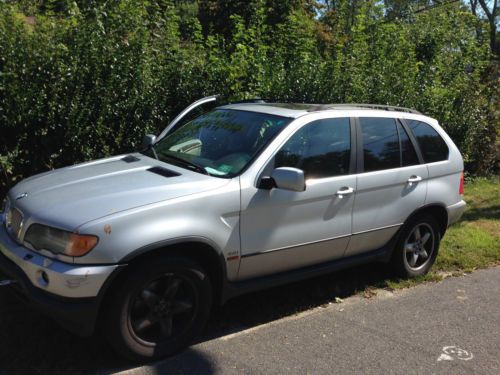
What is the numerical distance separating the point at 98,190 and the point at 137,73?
10.4ft

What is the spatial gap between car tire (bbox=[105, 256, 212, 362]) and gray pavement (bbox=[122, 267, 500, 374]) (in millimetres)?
135

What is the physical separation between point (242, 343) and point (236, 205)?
1.05 m

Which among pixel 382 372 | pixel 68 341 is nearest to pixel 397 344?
pixel 382 372


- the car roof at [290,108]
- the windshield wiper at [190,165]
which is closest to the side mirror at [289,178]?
the windshield wiper at [190,165]

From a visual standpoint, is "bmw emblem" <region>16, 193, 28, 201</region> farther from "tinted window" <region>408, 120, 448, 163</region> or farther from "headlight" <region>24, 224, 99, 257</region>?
"tinted window" <region>408, 120, 448, 163</region>

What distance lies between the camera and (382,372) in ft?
11.8

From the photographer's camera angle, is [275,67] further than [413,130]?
Yes

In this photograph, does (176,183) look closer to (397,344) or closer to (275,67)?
(397,344)

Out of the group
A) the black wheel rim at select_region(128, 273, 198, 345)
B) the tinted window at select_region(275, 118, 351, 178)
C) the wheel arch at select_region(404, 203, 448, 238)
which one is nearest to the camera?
the black wheel rim at select_region(128, 273, 198, 345)

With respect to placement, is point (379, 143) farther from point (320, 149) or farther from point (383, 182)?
point (320, 149)

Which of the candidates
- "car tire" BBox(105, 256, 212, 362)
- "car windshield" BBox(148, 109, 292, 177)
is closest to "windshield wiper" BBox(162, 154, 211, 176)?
"car windshield" BBox(148, 109, 292, 177)

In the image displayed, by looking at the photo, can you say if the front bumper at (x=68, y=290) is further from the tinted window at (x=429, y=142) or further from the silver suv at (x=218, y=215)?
the tinted window at (x=429, y=142)

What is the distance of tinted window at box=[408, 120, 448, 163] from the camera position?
520 centimetres

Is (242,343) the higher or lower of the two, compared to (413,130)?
lower
